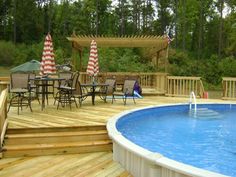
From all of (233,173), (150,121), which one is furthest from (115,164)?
(150,121)

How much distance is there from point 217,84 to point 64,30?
14.9 meters

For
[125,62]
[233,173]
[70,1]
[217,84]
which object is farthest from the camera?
[70,1]

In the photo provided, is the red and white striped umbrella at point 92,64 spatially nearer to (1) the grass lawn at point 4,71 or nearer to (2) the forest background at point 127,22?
(1) the grass lawn at point 4,71

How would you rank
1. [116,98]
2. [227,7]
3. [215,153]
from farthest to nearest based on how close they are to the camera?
1. [227,7]
2. [116,98]
3. [215,153]

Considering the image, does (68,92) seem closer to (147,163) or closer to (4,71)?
(147,163)

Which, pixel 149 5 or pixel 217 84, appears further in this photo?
pixel 149 5

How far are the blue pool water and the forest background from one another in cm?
1729

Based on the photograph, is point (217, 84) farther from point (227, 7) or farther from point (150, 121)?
point (150, 121)

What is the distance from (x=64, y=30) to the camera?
29.5 meters

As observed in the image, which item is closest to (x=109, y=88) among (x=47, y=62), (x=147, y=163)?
(x=47, y=62)

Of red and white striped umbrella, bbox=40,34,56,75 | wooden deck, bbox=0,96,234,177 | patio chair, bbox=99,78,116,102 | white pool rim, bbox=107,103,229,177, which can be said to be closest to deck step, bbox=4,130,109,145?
wooden deck, bbox=0,96,234,177

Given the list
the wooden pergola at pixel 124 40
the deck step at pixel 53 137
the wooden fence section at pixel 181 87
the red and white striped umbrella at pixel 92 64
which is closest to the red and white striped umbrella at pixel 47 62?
the red and white striped umbrella at pixel 92 64

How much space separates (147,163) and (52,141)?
2.23 m

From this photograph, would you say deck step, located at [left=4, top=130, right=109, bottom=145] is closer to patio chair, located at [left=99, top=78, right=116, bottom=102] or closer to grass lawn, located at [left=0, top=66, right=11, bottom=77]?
patio chair, located at [left=99, top=78, right=116, bottom=102]
